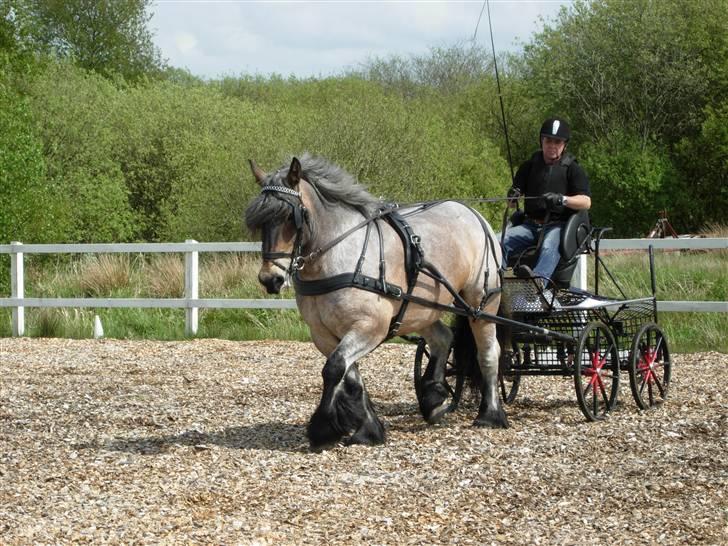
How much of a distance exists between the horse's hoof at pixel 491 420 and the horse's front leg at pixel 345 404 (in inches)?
34.7

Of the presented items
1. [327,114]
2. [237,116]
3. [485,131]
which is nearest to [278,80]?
[485,131]

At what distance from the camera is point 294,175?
6.38 meters

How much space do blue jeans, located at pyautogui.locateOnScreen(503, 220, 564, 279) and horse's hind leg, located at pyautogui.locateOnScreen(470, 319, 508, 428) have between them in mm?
540

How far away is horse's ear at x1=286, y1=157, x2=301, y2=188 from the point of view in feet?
20.8

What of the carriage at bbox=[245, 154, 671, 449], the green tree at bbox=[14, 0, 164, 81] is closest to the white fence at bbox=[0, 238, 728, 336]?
the carriage at bbox=[245, 154, 671, 449]

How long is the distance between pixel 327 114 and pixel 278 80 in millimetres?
31589

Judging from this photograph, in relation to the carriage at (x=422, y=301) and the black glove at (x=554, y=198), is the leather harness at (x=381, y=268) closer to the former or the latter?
the carriage at (x=422, y=301)

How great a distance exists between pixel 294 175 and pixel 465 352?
211 centimetres

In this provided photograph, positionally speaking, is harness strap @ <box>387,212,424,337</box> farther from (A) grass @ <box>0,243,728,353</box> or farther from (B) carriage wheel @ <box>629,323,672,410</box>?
(A) grass @ <box>0,243,728,353</box>

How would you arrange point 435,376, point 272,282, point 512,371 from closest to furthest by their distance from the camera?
point 272,282
point 435,376
point 512,371

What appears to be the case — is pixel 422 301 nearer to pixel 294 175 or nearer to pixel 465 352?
pixel 465 352

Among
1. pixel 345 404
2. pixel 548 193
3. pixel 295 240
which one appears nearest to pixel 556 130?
pixel 548 193

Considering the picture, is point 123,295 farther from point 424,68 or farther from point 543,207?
point 424,68

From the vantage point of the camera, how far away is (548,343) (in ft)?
25.8
